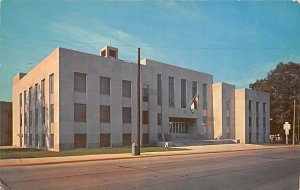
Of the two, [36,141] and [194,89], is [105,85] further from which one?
[194,89]

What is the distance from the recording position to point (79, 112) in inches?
1225

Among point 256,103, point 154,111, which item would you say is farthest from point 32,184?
point 256,103

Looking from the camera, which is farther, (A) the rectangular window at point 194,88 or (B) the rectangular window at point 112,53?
(A) the rectangular window at point 194,88

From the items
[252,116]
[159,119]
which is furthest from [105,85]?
[252,116]

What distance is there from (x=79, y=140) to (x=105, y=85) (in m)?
6.93

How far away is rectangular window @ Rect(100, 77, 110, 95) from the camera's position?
3341 centimetres

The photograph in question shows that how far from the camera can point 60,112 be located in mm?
29656

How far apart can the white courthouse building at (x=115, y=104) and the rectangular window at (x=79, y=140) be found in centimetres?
9

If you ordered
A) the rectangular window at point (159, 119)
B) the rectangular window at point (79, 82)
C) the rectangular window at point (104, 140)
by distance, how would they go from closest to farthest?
the rectangular window at point (79, 82), the rectangular window at point (104, 140), the rectangular window at point (159, 119)

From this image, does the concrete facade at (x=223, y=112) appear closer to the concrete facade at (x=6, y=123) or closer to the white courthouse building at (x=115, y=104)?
the white courthouse building at (x=115, y=104)

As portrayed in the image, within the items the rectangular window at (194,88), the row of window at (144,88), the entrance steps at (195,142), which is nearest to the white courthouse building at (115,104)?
the row of window at (144,88)

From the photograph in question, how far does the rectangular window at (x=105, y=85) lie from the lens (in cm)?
3341

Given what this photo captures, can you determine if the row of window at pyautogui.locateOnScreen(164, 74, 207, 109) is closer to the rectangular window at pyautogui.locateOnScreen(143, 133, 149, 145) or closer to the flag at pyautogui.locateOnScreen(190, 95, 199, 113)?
the flag at pyautogui.locateOnScreen(190, 95, 199, 113)

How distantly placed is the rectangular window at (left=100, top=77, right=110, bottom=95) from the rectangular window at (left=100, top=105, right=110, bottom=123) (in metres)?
1.72
